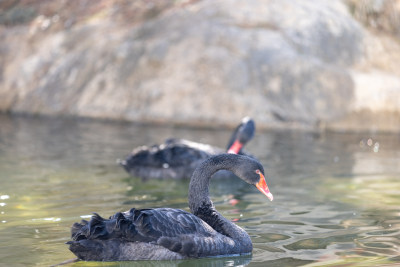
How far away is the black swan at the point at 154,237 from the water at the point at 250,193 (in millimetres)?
92

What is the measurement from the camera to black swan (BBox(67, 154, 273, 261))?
213 inches

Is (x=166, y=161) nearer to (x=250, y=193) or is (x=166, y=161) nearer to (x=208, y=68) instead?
(x=250, y=193)

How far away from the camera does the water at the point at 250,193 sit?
6.06m

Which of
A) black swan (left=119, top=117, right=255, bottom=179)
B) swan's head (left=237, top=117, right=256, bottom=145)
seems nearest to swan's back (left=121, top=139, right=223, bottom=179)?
black swan (left=119, top=117, right=255, bottom=179)

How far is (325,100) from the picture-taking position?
15492mm

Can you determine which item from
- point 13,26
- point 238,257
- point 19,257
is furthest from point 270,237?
point 13,26

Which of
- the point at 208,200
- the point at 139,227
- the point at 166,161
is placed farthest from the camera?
the point at 166,161

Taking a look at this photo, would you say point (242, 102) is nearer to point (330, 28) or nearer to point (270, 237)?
point (330, 28)

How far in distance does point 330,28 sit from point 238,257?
11.7 metres

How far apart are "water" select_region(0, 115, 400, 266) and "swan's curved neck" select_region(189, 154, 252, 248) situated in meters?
0.26

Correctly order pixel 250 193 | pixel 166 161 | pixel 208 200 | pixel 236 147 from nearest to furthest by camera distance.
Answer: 1. pixel 208 200
2. pixel 250 193
3. pixel 166 161
4. pixel 236 147

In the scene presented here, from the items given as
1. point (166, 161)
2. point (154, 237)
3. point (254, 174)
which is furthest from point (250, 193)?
point (154, 237)

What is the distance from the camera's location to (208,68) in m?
15.7

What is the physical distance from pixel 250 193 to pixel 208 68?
706cm
